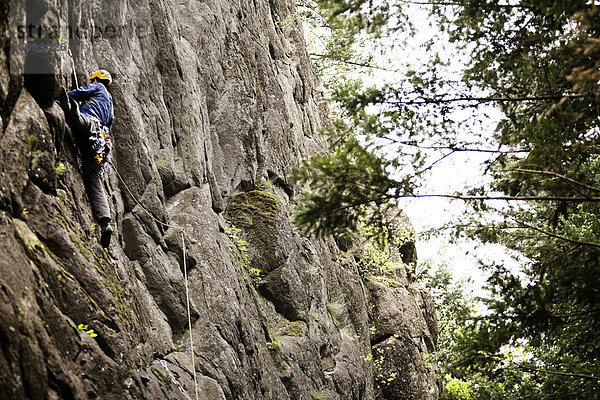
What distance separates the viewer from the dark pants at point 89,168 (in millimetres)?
7289

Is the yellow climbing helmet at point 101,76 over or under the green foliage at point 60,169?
over

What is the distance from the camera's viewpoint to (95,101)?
7754mm

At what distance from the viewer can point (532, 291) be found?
7.23 meters

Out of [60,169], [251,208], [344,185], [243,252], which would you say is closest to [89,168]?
[60,169]

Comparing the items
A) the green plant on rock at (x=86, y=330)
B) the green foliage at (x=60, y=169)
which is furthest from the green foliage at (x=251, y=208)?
the green plant on rock at (x=86, y=330)

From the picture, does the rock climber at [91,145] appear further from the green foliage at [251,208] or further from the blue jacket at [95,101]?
the green foliage at [251,208]

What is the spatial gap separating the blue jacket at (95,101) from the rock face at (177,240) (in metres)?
0.43

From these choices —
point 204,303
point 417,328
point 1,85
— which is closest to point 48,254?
point 1,85

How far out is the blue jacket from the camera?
299 inches

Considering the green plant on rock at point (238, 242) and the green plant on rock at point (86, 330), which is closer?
the green plant on rock at point (86, 330)

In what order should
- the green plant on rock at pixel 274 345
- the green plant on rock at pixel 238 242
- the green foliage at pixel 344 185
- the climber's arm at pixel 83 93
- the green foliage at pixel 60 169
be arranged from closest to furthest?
1. the green foliage at pixel 60 169
2. the green foliage at pixel 344 185
3. the climber's arm at pixel 83 93
4. the green plant on rock at pixel 274 345
5. the green plant on rock at pixel 238 242

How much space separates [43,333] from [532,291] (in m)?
5.40

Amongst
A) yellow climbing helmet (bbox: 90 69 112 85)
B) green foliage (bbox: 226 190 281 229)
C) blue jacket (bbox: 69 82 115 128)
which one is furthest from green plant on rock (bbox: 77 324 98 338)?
green foliage (bbox: 226 190 281 229)

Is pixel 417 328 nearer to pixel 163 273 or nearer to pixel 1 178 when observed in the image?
pixel 163 273
